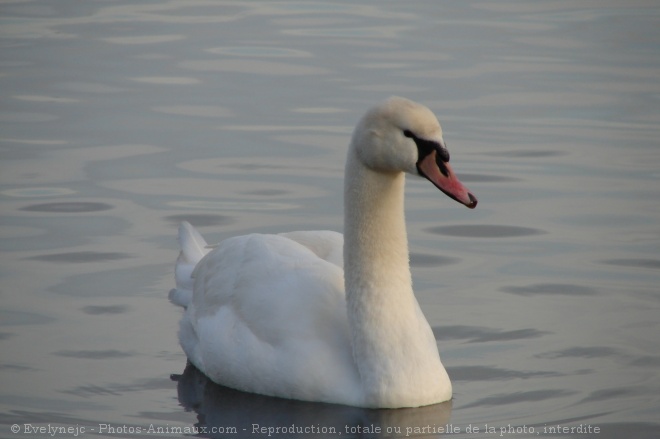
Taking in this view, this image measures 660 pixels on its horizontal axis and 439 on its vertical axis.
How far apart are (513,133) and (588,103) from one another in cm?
169

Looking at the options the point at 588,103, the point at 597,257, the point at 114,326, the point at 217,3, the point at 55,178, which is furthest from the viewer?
the point at 217,3

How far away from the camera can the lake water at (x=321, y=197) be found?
7996 millimetres

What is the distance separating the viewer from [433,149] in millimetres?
7492

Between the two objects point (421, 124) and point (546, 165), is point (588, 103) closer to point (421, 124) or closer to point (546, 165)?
point (546, 165)

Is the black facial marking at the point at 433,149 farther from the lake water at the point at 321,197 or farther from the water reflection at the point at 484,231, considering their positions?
the water reflection at the point at 484,231

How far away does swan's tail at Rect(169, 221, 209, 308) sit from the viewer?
934cm

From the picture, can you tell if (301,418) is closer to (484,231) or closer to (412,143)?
(412,143)

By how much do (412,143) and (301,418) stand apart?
150 cm

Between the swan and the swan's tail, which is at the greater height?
the swan

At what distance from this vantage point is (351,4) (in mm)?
23609

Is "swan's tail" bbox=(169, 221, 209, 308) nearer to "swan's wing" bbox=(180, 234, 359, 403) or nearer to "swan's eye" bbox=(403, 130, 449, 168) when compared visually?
"swan's wing" bbox=(180, 234, 359, 403)

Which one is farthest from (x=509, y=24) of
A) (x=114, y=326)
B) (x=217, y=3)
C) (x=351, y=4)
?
(x=114, y=326)

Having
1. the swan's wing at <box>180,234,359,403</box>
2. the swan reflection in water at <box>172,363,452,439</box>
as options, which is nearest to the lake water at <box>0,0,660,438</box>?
the swan reflection in water at <box>172,363,452,439</box>

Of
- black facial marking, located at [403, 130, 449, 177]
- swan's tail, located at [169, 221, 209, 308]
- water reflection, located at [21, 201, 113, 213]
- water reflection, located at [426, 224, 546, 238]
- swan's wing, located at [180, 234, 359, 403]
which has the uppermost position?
black facial marking, located at [403, 130, 449, 177]
